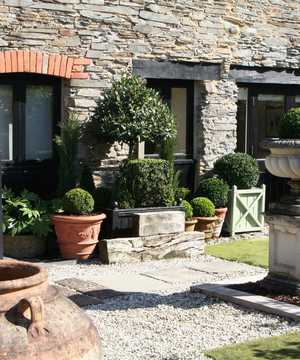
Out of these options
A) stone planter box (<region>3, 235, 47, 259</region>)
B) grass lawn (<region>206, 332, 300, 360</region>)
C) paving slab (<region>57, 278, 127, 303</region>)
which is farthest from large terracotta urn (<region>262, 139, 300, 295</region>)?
stone planter box (<region>3, 235, 47, 259</region>)

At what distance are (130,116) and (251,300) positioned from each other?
12.5ft

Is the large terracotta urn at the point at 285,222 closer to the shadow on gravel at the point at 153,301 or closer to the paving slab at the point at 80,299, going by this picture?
the shadow on gravel at the point at 153,301

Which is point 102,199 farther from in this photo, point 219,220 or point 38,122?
point 219,220

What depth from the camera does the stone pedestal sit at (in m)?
7.01

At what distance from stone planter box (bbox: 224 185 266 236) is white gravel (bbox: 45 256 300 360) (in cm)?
349

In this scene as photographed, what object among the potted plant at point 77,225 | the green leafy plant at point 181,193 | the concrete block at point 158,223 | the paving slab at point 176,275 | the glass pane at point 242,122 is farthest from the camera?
the glass pane at point 242,122

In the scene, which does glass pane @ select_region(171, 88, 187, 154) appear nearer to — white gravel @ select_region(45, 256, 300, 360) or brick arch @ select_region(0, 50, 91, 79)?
brick arch @ select_region(0, 50, 91, 79)

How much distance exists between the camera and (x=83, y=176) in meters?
10.1

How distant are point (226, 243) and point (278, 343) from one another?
503 cm

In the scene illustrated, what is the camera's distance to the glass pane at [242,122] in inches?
491

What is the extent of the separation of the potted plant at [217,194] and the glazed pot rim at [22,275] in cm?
707

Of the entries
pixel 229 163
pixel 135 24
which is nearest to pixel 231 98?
pixel 229 163

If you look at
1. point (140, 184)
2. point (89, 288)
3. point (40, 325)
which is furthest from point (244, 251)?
point (40, 325)

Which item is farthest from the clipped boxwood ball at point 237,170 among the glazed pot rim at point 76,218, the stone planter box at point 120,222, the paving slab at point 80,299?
the paving slab at point 80,299
